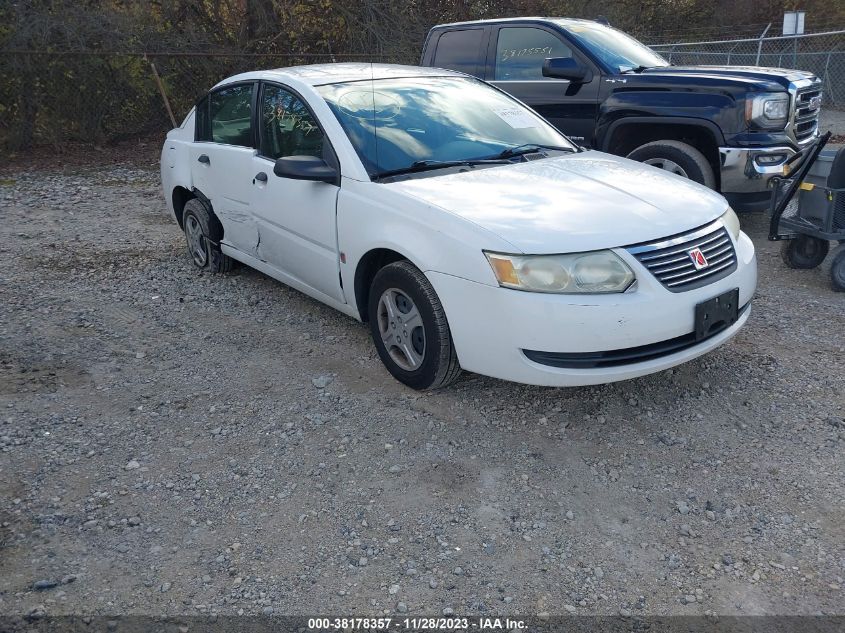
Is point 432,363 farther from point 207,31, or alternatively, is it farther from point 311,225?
point 207,31

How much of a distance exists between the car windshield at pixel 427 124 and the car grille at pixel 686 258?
131 centimetres

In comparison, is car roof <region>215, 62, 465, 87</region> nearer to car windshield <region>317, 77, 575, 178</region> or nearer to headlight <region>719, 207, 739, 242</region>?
car windshield <region>317, 77, 575, 178</region>

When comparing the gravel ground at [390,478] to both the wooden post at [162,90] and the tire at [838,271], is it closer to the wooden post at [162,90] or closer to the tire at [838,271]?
the tire at [838,271]

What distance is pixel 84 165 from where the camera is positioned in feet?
40.2

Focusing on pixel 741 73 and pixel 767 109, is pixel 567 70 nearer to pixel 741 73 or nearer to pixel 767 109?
pixel 741 73

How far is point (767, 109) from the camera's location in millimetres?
6340

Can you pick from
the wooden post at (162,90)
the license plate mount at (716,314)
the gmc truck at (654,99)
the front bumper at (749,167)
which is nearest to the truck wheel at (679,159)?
the gmc truck at (654,99)

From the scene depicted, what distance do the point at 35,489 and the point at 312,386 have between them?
1.49 metres

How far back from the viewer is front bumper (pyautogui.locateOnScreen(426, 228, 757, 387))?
346cm

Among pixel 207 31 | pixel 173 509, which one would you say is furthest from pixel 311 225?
pixel 207 31

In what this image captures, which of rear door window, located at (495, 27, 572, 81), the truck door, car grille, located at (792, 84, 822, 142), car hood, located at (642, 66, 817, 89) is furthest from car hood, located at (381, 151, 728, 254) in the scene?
rear door window, located at (495, 27, 572, 81)

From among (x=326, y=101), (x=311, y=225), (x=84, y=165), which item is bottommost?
(x=84, y=165)

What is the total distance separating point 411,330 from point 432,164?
100 centimetres

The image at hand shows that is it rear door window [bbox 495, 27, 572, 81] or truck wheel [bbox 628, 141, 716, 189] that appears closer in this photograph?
truck wheel [bbox 628, 141, 716, 189]
